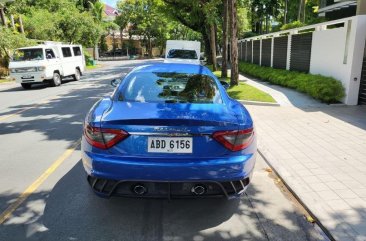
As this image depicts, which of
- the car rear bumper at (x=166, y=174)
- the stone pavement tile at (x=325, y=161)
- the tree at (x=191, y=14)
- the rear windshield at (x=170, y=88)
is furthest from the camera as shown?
the tree at (x=191, y=14)

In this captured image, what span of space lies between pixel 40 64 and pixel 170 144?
14.5m

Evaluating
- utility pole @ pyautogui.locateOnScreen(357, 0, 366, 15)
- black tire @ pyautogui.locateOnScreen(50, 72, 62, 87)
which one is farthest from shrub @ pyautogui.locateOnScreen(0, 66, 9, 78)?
utility pole @ pyautogui.locateOnScreen(357, 0, 366, 15)

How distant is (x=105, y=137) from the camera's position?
3.12m

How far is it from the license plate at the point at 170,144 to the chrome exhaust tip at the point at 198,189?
1.25ft

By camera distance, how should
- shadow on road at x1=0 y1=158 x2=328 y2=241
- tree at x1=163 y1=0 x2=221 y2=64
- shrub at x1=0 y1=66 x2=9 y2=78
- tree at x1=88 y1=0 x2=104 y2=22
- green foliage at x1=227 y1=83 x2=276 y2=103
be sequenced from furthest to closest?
tree at x1=88 y1=0 x2=104 y2=22, tree at x1=163 y1=0 x2=221 y2=64, shrub at x1=0 y1=66 x2=9 y2=78, green foliage at x1=227 y1=83 x2=276 y2=103, shadow on road at x1=0 y1=158 x2=328 y2=241

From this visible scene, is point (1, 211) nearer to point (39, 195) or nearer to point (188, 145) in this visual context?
point (39, 195)

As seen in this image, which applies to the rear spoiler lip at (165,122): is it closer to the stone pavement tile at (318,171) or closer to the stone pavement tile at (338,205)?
the stone pavement tile at (338,205)

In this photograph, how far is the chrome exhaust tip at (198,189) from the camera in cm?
318

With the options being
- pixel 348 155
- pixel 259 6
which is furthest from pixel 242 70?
pixel 259 6

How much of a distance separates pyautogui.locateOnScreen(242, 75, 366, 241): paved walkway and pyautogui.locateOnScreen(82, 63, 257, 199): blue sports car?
3.96 ft

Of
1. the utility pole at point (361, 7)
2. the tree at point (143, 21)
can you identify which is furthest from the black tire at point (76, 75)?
the tree at point (143, 21)

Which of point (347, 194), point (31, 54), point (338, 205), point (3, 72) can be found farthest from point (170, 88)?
point (3, 72)

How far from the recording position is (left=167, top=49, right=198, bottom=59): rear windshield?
17572mm

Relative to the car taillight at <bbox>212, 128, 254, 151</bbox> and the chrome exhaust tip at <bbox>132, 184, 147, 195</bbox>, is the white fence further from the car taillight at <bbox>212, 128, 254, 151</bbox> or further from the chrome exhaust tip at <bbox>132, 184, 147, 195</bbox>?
the chrome exhaust tip at <bbox>132, 184, 147, 195</bbox>
